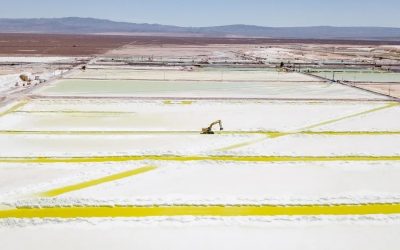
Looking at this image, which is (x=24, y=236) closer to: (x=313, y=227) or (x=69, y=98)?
(x=313, y=227)

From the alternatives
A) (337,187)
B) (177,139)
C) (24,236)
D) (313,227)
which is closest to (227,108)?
(177,139)

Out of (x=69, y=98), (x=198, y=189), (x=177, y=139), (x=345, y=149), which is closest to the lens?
(x=198, y=189)

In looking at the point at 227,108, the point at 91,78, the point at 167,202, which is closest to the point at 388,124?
the point at 227,108

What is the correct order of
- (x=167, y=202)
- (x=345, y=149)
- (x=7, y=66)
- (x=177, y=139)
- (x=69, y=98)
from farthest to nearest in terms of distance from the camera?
(x=7, y=66) → (x=69, y=98) → (x=177, y=139) → (x=345, y=149) → (x=167, y=202)

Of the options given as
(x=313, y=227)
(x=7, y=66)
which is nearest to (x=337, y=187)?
(x=313, y=227)

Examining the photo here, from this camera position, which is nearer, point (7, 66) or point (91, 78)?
point (91, 78)

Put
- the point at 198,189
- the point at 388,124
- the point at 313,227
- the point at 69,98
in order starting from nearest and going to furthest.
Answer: the point at 313,227, the point at 198,189, the point at 388,124, the point at 69,98

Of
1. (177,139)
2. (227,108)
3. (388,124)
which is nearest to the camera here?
(177,139)

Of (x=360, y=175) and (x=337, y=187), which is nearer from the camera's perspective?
(x=337, y=187)

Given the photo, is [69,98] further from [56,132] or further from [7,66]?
[7,66]
